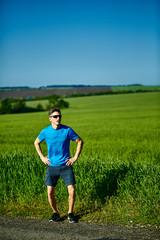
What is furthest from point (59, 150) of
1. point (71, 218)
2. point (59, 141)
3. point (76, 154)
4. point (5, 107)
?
point (5, 107)

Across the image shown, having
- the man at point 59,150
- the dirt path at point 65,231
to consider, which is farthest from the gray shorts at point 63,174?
the dirt path at point 65,231

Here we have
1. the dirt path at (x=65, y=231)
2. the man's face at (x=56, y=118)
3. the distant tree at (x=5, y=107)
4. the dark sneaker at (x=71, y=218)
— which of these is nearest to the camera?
the dirt path at (x=65, y=231)

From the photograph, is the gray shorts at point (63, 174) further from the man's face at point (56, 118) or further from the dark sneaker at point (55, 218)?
the man's face at point (56, 118)

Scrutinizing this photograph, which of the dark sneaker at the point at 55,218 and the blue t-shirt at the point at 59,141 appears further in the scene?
the dark sneaker at the point at 55,218

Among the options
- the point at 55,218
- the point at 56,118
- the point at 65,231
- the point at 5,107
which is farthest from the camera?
the point at 5,107

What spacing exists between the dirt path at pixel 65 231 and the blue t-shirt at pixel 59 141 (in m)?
1.06

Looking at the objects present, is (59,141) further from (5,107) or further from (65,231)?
(5,107)

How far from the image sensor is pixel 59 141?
14.2 feet

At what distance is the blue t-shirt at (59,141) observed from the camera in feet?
14.2

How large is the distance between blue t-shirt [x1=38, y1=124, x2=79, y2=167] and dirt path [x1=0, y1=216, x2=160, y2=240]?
3.49 feet

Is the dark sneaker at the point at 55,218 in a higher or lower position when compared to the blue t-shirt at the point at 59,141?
lower

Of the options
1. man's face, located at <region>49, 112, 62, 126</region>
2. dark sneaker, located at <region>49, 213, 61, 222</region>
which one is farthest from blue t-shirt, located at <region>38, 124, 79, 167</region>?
dark sneaker, located at <region>49, 213, 61, 222</region>

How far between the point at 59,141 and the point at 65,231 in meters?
1.47

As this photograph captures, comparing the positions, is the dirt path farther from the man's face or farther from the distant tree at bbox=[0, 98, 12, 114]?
the distant tree at bbox=[0, 98, 12, 114]
